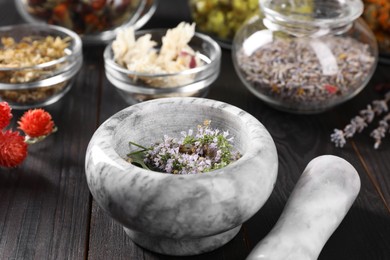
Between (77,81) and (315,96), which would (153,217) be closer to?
(315,96)

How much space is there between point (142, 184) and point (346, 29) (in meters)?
0.65

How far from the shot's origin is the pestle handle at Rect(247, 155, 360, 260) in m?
0.80

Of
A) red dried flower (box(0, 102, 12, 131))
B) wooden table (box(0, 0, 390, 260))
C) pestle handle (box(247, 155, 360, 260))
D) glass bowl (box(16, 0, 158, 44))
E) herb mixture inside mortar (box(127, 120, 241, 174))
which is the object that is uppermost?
herb mixture inside mortar (box(127, 120, 241, 174))

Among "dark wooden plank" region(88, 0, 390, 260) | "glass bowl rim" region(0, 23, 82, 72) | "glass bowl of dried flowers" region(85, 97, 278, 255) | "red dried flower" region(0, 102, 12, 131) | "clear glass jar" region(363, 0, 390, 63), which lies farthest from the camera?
"clear glass jar" region(363, 0, 390, 63)

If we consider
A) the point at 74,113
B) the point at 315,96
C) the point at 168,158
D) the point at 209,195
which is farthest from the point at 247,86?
the point at 209,195

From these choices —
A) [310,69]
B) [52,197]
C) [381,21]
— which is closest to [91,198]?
[52,197]

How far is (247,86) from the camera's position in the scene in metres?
1.30

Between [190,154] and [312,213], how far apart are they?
0.19 metres

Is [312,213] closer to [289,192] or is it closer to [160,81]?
[289,192]

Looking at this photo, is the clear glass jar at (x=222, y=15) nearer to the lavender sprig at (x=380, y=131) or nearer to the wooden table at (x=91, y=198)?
the wooden table at (x=91, y=198)

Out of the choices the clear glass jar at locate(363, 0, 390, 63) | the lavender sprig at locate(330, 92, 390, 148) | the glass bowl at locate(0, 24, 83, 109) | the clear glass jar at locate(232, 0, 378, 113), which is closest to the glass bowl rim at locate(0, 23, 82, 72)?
the glass bowl at locate(0, 24, 83, 109)

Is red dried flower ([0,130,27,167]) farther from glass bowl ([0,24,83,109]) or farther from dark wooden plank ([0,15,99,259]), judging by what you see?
glass bowl ([0,24,83,109])

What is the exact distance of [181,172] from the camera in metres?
0.86

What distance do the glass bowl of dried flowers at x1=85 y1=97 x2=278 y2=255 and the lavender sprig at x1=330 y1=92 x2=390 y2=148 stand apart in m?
0.32
